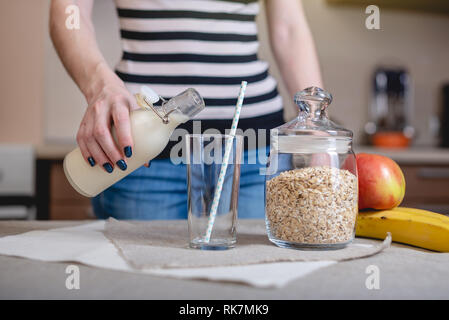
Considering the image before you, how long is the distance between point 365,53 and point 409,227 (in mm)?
2125

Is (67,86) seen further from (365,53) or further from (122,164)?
(122,164)

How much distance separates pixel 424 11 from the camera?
107 inches

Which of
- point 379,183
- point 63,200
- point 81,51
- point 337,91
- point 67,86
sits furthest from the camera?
point 337,91

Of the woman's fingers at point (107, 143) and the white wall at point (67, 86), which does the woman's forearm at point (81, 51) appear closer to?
the woman's fingers at point (107, 143)

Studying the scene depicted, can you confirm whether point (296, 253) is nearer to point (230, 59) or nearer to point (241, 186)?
point (241, 186)

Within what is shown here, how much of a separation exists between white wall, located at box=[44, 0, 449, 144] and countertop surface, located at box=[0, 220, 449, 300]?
6.51 feet

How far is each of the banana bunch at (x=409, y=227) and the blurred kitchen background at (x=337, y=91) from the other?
1322 millimetres

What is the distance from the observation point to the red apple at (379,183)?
2.44 ft

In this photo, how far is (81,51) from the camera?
880mm

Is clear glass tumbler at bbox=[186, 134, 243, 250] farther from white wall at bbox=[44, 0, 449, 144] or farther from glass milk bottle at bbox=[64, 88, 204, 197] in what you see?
white wall at bbox=[44, 0, 449, 144]

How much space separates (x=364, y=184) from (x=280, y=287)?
Result: 345 mm

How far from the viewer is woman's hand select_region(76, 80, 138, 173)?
0.67 metres

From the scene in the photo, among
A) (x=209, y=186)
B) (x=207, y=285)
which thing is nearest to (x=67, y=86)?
(x=209, y=186)
